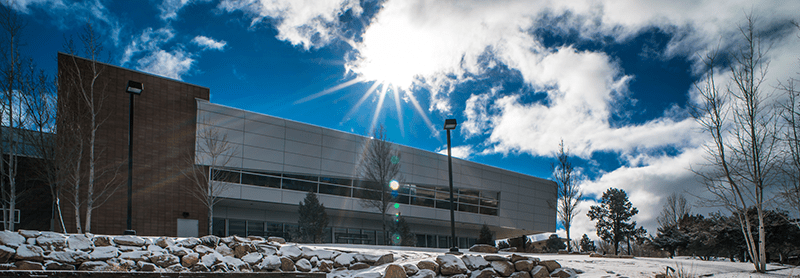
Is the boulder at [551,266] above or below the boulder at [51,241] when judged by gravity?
below

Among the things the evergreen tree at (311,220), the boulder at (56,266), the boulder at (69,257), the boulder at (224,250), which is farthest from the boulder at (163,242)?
the evergreen tree at (311,220)

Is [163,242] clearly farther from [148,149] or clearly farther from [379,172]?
[379,172]

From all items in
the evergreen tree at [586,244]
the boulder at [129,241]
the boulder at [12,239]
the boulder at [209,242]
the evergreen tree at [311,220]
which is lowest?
the evergreen tree at [586,244]

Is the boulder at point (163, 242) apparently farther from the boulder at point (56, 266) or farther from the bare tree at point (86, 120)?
the bare tree at point (86, 120)

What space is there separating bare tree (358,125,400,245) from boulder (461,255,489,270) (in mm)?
15854

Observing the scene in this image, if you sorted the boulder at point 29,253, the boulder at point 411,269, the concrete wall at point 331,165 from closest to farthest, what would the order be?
1. the boulder at point 29,253
2. the boulder at point 411,269
3. the concrete wall at point 331,165

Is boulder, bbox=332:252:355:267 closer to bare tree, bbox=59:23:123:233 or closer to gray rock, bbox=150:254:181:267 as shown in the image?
gray rock, bbox=150:254:181:267

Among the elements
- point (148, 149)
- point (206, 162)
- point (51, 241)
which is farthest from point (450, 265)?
point (148, 149)

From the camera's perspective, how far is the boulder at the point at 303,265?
11.1 metres

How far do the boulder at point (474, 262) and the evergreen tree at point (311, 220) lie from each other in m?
17.5

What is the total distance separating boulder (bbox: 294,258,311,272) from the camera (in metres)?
11.1

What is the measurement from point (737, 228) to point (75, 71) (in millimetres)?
36850

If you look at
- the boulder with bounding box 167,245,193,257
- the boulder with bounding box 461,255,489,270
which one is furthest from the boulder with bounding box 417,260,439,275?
the boulder with bounding box 167,245,193,257

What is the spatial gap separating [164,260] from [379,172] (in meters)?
19.9
